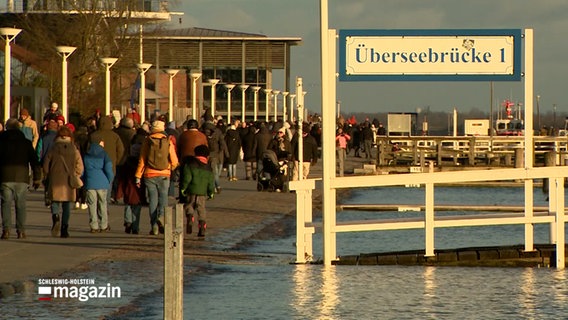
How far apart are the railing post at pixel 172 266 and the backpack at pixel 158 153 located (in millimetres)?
11638

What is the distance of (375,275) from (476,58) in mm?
3639

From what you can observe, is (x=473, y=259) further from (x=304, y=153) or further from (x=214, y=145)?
(x=304, y=153)

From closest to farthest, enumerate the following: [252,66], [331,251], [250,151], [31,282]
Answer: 1. [31,282]
2. [331,251]
3. [250,151]
4. [252,66]

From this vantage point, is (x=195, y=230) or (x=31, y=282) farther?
(x=195, y=230)

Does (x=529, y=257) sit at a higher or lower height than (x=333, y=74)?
lower

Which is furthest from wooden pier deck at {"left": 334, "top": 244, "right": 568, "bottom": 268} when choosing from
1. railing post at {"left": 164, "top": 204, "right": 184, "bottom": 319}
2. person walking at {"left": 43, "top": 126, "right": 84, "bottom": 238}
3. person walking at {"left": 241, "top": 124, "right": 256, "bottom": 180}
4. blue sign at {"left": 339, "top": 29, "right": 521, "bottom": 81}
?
person walking at {"left": 241, "top": 124, "right": 256, "bottom": 180}

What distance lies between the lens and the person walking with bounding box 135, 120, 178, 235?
73.9 feet

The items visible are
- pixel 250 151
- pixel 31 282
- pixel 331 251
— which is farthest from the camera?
pixel 250 151

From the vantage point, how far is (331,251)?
62.6 ft

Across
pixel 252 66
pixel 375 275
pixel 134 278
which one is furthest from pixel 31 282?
pixel 252 66

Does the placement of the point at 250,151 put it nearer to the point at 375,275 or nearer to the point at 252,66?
the point at 375,275

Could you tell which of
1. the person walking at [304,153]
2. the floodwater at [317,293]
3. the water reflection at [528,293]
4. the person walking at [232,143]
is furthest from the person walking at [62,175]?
the person walking at [232,143]

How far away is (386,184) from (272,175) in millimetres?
Result: 20202

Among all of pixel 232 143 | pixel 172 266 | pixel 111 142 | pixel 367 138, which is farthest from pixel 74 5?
pixel 172 266
